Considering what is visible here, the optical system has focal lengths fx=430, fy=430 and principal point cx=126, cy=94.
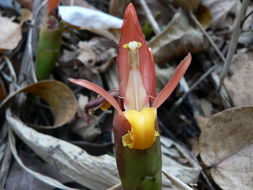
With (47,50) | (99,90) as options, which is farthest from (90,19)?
(99,90)

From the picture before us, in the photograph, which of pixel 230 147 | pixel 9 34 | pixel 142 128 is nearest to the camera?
pixel 142 128

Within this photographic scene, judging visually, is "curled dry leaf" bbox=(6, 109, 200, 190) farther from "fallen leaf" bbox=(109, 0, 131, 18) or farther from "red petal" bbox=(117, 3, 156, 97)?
"fallen leaf" bbox=(109, 0, 131, 18)

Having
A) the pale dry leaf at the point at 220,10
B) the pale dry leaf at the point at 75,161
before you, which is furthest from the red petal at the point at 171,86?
the pale dry leaf at the point at 220,10

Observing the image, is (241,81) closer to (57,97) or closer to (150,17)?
(150,17)

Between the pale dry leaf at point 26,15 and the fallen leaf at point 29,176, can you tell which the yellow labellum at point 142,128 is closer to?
the fallen leaf at point 29,176

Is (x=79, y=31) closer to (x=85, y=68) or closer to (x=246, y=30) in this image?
(x=85, y=68)

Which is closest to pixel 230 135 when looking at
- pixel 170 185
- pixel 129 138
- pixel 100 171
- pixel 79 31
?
pixel 170 185
